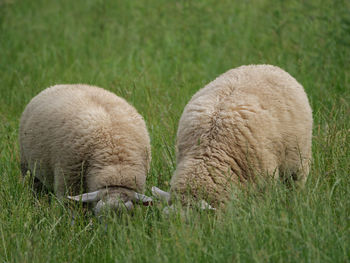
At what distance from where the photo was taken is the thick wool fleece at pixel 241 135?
3.96 metres

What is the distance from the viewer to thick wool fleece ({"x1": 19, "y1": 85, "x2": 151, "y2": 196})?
471 cm

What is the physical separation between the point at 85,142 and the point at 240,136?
1.51 meters

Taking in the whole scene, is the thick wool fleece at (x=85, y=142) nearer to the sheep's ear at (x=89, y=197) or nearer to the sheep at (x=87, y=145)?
the sheep at (x=87, y=145)

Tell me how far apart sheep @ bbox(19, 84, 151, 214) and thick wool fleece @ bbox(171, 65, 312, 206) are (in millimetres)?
607

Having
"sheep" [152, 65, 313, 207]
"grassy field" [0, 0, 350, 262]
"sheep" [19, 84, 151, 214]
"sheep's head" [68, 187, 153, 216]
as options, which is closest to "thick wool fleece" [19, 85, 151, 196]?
"sheep" [19, 84, 151, 214]

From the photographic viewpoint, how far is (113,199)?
167 inches

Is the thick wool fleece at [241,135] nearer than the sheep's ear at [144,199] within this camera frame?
Yes

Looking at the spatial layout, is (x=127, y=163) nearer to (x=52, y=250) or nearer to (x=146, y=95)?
(x=52, y=250)

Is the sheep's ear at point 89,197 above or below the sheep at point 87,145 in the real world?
below

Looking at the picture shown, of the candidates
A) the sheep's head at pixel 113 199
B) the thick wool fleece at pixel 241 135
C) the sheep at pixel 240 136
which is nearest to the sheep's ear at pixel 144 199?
the sheep's head at pixel 113 199

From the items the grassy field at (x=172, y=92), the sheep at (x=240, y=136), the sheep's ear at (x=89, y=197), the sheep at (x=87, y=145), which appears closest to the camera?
the grassy field at (x=172, y=92)

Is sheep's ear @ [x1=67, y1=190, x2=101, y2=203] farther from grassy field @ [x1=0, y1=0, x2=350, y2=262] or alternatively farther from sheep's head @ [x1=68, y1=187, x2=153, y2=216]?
grassy field @ [x1=0, y1=0, x2=350, y2=262]

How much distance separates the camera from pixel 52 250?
3.62m

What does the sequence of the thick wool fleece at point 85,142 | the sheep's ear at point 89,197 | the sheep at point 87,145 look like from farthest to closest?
the thick wool fleece at point 85,142, the sheep at point 87,145, the sheep's ear at point 89,197
